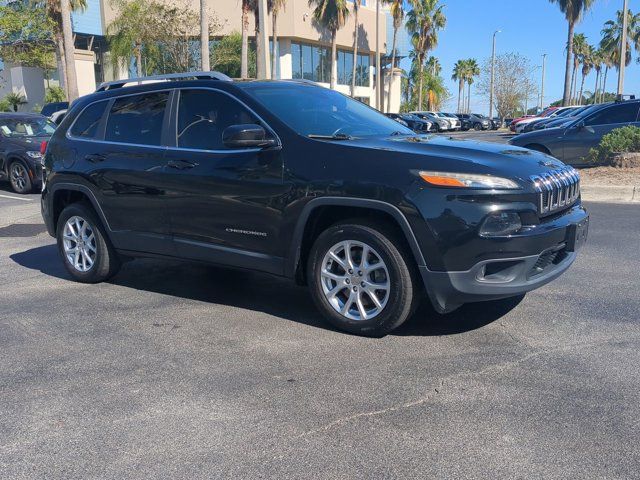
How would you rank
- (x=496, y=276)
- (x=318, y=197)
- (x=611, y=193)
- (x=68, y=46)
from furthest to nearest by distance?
(x=68, y=46)
(x=611, y=193)
(x=318, y=197)
(x=496, y=276)

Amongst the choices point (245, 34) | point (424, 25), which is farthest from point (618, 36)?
point (245, 34)

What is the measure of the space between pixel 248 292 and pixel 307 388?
2.15 meters

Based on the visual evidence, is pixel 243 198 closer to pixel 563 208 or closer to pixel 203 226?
pixel 203 226

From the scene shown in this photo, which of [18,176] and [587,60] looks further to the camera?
[587,60]

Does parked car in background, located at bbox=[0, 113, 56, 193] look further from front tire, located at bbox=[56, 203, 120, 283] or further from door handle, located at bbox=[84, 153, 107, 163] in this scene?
door handle, located at bbox=[84, 153, 107, 163]

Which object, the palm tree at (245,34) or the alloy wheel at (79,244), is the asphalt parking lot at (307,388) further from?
the palm tree at (245,34)

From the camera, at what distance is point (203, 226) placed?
508 centimetres

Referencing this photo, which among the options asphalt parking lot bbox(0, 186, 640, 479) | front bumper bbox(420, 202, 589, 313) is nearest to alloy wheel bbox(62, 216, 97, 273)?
asphalt parking lot bbox(0, 186, 640, 479)

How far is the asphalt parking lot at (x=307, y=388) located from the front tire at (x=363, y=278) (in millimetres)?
175

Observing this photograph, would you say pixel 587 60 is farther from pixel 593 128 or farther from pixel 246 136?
pixel 246 136

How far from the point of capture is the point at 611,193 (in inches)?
405

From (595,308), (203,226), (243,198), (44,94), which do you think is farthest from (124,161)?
(44,94)

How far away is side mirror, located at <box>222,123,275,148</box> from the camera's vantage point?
4.53 meters

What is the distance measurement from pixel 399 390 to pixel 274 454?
3.05 feet
